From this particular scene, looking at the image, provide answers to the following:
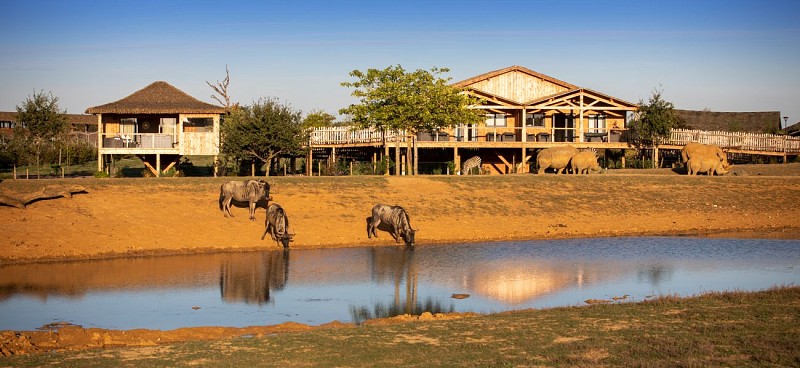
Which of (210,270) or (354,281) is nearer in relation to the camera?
(354,281)

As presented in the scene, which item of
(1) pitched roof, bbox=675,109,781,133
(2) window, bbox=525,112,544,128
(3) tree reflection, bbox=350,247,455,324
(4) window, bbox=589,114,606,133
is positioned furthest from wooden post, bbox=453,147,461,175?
(1) pitched roof, bbox=675,109,781,133

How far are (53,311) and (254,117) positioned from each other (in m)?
28.8

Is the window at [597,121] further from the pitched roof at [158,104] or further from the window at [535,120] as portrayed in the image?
the pitched roof at [158,104]

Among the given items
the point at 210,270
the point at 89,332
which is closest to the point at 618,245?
the point at 210,270

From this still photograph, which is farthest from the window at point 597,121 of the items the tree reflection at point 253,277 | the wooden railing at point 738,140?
the tree reflection at point 253,277

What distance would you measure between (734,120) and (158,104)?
63124 millimetres

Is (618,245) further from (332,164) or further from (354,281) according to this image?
(332,164)

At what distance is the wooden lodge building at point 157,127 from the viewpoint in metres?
52.9

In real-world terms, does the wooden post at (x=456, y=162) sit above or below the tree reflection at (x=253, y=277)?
above

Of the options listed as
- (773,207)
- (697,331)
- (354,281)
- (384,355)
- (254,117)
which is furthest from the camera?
(254,117)

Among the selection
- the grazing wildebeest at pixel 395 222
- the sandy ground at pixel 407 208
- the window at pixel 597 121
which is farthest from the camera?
the window at pixel 597 121

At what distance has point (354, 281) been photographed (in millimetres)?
27859

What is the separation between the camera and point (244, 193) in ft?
125

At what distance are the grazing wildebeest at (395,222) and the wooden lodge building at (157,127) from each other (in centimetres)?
1899
